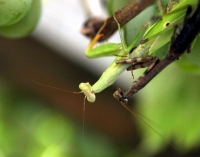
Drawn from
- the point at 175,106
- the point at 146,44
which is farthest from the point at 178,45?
the point at 175,106

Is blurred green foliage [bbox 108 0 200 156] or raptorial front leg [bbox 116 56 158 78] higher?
blurred green foliage [bbox 108 0 200 156]

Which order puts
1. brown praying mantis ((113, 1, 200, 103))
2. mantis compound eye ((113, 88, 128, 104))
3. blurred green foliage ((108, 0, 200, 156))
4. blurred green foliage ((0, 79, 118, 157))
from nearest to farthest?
brown praying mantis ((113, 1, 200, 103)) < mantis compound eye ((113, 88, 128, 104)) < blurred green foliage ((108, 0, 200, 156)) < blurred green foliage ((0, 79, 118, 157))

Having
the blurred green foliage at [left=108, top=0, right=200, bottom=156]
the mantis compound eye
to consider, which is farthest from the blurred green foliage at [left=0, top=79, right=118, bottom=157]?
the mantis compound eye

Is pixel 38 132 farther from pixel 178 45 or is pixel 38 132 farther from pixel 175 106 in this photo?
pixel 178 45

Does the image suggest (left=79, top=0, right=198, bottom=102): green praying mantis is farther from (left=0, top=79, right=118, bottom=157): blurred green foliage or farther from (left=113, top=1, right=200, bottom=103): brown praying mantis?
(left=0, top=79, right=118, bottom=157): blurred green foliage

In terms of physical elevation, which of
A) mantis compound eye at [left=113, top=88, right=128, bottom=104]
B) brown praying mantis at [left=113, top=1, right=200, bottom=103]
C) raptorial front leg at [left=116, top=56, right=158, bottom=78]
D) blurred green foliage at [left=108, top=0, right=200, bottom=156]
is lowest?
brown praying mantis at [left=113, top=1, right=200, bottom=103]

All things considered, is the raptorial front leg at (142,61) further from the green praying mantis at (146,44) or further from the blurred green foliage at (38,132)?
the blurred green foliage at (38,132)

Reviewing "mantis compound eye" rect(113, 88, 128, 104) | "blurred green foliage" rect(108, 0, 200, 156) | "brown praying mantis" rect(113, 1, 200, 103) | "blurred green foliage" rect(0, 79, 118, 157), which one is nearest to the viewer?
"brown praying mantis" rect(113, 1, 200, 103)

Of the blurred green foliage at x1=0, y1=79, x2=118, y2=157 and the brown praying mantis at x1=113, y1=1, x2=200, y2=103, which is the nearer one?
the brown praying mantis at x1=113, y1=1, x2=200, y2=103

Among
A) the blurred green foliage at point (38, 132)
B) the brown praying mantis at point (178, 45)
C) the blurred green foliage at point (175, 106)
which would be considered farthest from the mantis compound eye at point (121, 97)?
the blurred green foliage at point (38, 132)
